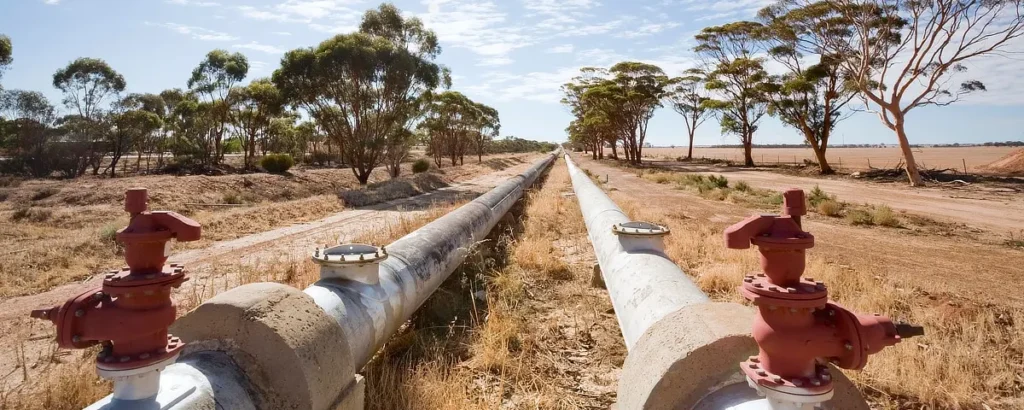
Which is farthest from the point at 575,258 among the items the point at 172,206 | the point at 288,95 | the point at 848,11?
the point at 848,11

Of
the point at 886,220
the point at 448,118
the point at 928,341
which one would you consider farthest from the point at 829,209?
the point at 448,118

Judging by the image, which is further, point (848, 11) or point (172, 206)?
point (848, 11)

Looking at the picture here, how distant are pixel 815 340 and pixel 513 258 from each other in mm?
5520

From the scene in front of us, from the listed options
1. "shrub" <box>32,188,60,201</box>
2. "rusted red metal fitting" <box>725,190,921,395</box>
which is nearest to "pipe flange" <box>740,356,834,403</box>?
"rusted red metal fitting" <box>725,190,921,395</box>

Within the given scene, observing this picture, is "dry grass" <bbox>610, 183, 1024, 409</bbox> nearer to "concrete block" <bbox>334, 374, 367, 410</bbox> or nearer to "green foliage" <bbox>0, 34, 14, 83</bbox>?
"concrete block" <bbox>334, 374, 367, 410</bbox>

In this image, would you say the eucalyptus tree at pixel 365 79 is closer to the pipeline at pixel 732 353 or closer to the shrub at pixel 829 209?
the shrub at pixel 829 209

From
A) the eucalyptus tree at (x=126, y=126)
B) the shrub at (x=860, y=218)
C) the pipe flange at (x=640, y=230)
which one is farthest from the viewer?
the eucalyptus tree at (x=126, y=126)

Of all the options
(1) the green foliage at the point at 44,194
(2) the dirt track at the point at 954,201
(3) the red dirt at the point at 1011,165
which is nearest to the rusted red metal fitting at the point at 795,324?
(2) the dirt track at the point at 954,201

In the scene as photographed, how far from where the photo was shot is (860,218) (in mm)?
12391

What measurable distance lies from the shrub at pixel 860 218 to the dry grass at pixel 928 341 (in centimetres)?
676

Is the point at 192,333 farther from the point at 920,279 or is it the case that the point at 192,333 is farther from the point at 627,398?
the point at 920,279

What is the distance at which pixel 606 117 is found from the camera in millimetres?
44062

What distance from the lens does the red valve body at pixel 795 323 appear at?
56.4 inches

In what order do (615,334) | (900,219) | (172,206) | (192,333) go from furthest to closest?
1. (172,206)
2. (900,219)
3. (615,334)
4. (192,333)
